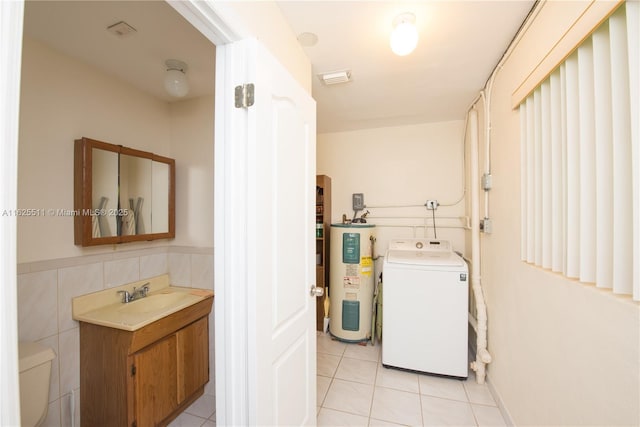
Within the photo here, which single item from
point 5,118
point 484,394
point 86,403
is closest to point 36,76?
point 5,118

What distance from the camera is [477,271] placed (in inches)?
85.8

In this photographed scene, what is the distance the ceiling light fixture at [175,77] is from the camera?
1657mm

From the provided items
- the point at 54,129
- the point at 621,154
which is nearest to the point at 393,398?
the point at 621,154

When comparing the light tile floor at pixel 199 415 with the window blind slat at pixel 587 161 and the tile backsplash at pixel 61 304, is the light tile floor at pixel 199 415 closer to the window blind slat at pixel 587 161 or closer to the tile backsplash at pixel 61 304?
the tile backsplash at pixel 61 304

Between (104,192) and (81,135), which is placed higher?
(81,135)

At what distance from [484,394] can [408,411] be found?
25.4 inches

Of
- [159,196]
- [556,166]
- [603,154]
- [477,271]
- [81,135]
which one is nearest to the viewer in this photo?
[603,154]

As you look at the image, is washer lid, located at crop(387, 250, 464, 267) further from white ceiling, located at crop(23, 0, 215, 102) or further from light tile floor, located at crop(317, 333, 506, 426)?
white ceiling, located at crop(23, 0, 215, 102)

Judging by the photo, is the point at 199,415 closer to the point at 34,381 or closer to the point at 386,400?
the point at 34,381

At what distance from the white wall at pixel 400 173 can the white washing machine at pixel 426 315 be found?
28.0 inches

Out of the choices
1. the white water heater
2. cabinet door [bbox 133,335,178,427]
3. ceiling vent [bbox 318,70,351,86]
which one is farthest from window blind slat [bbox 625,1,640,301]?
cabinet door [bbox 133,335,178,427]

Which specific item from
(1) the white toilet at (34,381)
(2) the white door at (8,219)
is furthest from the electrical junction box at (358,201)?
(2) the white door at (8,219)

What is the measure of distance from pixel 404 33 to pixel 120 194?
2.04 metres

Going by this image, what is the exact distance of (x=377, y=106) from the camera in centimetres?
241
